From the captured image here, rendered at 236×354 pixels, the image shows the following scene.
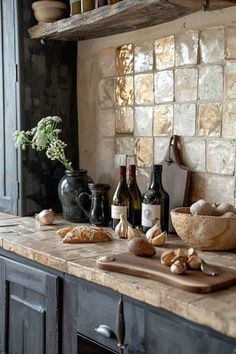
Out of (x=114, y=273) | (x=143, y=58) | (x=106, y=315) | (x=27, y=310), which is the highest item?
(x=143, y=58)

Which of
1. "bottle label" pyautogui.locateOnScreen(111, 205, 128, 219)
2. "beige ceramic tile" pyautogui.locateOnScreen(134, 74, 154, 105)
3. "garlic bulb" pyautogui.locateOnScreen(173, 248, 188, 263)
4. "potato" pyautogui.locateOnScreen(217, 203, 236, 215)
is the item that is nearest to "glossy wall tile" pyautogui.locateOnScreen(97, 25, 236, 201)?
"beige ceramic tile" pyautogui.locateOnScreen(134, 74, 154, 105)

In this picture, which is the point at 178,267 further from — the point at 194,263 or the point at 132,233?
the point at 132,233

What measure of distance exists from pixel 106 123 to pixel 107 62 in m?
0.28

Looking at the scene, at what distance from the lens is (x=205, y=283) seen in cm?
118

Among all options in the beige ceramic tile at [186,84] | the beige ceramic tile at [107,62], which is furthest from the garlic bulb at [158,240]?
the beige ceramic tile at [107,62]

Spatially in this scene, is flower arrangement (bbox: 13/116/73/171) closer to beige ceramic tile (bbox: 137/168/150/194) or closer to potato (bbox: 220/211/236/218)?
beige ceramic tile (bbox: 137/168/150/194)

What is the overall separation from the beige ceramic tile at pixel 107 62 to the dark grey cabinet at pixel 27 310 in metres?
0.97

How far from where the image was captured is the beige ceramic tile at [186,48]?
1863mm

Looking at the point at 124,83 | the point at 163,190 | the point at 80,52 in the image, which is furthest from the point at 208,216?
the point at 80,52

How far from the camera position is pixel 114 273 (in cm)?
133

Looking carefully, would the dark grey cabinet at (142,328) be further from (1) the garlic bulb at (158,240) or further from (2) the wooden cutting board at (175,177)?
(2) the wooden cutting board at (175,177)

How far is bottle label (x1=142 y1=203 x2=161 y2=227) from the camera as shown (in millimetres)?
1810

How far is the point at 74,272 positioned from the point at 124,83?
40.3 inches

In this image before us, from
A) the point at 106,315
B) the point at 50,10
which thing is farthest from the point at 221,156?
the point at 50,10
